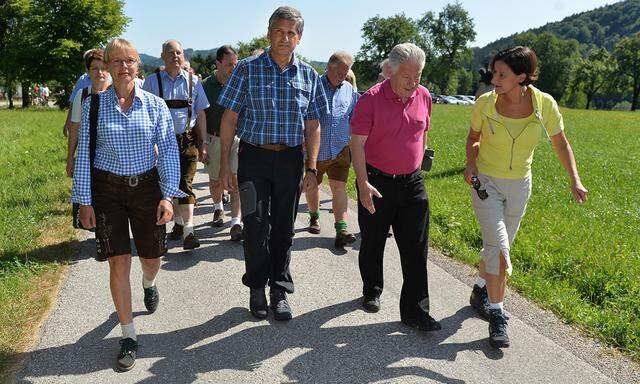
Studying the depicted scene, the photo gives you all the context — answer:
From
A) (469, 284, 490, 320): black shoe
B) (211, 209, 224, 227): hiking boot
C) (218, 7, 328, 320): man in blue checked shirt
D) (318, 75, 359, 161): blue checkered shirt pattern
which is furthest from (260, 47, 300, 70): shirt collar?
(211, 209, 224, 227): hiking boot

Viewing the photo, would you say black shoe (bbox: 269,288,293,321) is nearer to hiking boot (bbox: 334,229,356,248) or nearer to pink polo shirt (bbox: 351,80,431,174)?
pink polo shirt (bbox: 351,80,431,174)

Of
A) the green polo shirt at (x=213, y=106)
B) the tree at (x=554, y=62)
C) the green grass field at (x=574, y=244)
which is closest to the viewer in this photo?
the green grass field at (x=574, y=244)

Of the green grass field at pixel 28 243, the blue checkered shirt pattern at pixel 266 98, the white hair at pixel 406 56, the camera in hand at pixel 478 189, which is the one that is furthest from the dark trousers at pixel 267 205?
the green grass field at pixel 28 243

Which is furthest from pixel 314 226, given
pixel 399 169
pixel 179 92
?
pixel 399 169

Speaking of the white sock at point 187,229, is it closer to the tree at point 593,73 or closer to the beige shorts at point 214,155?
the beige shorts at point 214,155

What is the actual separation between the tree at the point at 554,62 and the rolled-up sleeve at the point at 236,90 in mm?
97431

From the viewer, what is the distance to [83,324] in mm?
4020

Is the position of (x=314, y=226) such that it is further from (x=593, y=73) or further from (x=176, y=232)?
(x=593, y=73)

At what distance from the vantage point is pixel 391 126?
12.8ft

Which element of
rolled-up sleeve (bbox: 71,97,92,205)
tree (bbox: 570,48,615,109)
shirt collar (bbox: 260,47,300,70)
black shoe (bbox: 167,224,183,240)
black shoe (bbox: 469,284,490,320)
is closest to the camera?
rolled-up sleeve (bbox: 71,97,92,205)

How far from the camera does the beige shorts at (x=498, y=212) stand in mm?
3842

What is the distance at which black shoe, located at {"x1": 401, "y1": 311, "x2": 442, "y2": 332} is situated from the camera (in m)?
3.97

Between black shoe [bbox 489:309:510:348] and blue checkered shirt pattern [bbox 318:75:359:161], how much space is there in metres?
2.85

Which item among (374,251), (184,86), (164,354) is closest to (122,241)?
(164,354)
